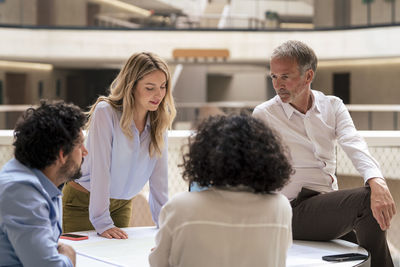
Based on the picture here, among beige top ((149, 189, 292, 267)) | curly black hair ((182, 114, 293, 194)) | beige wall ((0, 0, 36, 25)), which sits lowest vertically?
beige top ((149, 189, 292, 267))

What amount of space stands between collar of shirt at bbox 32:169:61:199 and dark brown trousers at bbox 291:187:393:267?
4.00ft

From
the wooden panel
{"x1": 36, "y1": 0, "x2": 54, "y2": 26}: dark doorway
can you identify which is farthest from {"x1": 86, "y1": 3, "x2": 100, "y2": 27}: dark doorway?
the wooden panel


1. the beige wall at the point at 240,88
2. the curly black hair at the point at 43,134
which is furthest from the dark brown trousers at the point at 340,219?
the beige wall at the point at 240,88

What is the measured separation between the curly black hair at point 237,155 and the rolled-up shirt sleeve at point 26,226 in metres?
0.44

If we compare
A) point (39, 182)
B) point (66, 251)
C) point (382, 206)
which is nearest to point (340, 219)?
point (382, 206)

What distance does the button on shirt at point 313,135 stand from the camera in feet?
9.16

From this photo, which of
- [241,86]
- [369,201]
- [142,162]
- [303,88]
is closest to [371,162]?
[369,201]

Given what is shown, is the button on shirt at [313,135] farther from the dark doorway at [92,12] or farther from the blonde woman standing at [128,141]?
the dark doorway at [92,12]

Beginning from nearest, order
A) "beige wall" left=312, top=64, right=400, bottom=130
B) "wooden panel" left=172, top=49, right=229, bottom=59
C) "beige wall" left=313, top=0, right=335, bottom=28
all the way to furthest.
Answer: "wooden panel" left=172, top=49, right=229, bottom=59
"beige wall" left=312, top=64, right=400, bottom=130
"beige wall" left=313, top=0, right=335, bottom=28

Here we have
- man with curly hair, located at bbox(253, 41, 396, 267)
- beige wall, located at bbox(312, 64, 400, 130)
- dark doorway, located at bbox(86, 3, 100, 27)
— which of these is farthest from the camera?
dark doorway, located at bbox(86, 3, 100, 27)

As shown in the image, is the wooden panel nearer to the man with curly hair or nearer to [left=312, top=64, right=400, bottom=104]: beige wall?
[left=312, top=64, right=400, bottom=104]: beige wall

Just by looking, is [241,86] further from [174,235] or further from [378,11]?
[174,235]

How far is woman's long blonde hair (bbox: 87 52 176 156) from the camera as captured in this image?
266 cm

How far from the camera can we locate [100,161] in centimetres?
261
